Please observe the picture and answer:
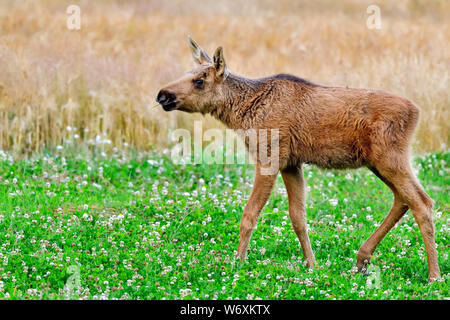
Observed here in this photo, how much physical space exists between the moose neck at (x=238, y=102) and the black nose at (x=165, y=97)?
0.62 metres

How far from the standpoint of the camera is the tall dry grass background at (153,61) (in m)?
13.2

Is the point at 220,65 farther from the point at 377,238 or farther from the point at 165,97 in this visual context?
the point at 377,238

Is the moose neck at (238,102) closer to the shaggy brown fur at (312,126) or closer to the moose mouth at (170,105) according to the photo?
the shaggy brown fur at (312,126)

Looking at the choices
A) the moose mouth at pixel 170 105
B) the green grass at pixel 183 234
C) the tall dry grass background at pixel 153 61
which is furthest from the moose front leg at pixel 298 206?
the tall dry grass background at pixel 153 61

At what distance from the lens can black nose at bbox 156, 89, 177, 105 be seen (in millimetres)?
8039

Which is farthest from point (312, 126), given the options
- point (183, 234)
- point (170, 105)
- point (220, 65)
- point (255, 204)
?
point (183, 234)

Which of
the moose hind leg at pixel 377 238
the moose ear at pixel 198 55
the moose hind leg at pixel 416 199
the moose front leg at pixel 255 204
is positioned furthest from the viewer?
the moose ear at pixel 198 55

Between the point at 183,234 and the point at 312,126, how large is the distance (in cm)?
247

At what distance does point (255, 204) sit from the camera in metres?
7.97

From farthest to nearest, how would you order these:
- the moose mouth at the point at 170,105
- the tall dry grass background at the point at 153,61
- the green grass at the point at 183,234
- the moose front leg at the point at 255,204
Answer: the tall dry grass background at the point at 153,61 → the moose mouth at the point at 170,105 → the moose front leg at the point at 255,204 → the green grass at the point at 183,234

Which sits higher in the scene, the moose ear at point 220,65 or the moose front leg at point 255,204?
the moose ear at point 220,65

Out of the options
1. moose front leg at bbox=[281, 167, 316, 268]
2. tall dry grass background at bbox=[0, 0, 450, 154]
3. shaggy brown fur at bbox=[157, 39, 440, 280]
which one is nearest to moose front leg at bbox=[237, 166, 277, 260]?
shaggy brown fur at bbox=[157, 39, 440, 280]
